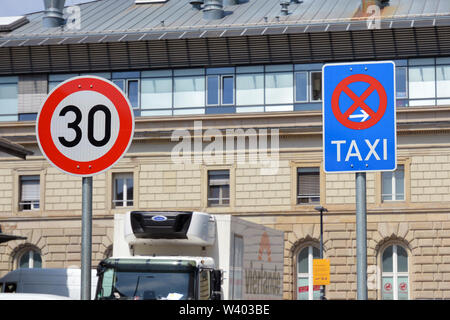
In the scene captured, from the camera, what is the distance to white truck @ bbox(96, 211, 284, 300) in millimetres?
18656

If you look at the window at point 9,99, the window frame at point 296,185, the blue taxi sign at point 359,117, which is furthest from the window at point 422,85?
the blue taxi sign at point 359,117

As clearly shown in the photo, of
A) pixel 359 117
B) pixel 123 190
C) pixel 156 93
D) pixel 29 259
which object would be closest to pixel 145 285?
pixel 359 117

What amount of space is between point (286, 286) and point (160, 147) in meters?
9.45

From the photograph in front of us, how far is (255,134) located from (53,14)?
13314 millimetres

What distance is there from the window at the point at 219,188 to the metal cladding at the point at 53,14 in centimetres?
1192

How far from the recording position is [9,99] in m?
54.8

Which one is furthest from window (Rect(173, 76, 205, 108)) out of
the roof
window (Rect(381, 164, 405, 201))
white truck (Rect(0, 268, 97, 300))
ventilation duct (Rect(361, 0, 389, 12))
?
white truck (Rect(0, 268, 97, 300))

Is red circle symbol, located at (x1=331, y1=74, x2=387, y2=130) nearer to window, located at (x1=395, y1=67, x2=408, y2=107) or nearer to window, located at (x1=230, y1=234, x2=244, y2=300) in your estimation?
window, located at (x1=230, y1=234, x2=244, y2=300)

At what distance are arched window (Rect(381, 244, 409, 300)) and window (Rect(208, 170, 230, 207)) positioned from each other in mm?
8266

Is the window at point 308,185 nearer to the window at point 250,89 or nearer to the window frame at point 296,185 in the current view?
the window frame at point 296,185

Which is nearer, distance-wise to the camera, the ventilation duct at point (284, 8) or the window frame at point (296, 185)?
the window frame at point (296, 185)

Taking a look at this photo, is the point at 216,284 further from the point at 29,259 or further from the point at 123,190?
the point at 29,259

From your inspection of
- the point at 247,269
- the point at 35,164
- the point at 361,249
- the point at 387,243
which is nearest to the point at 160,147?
the point at 35,164

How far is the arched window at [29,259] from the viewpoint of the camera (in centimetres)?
5419
